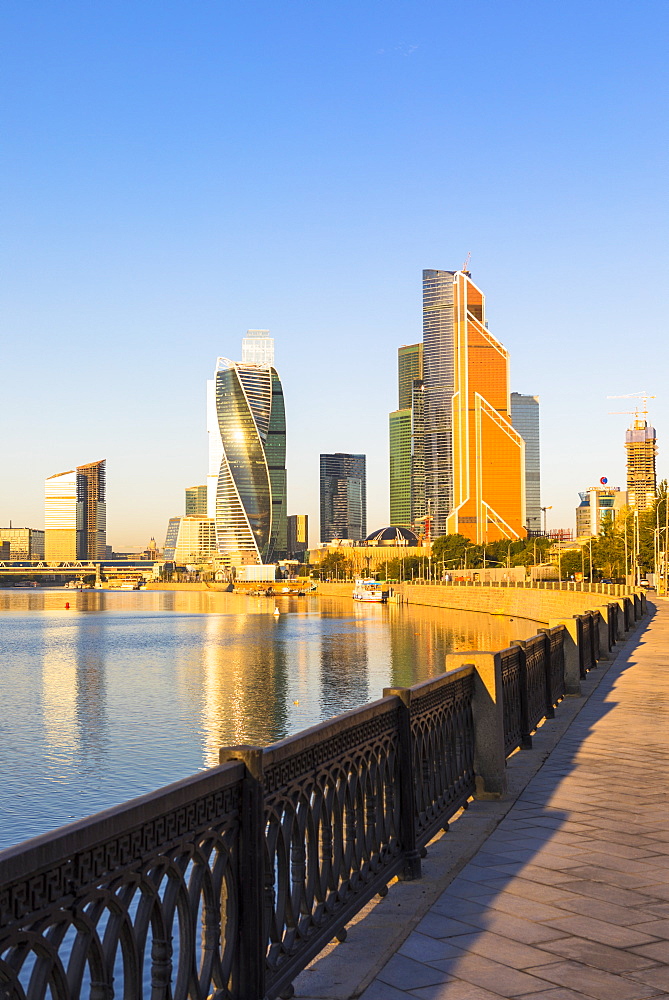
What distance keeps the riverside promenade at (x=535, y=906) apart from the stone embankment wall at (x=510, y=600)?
4849cm

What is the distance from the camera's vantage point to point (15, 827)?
63.0 feet

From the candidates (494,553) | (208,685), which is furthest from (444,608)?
(208,685)

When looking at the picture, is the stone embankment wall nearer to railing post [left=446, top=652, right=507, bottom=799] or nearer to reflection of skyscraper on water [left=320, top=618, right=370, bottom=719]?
reflection of skyscraper on water [left=320, top=618, right=370, bottom=719]

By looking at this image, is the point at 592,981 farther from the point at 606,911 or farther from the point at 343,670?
the point at 343,670

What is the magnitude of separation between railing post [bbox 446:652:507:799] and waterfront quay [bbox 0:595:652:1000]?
1 centimetres

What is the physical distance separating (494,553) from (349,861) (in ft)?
613

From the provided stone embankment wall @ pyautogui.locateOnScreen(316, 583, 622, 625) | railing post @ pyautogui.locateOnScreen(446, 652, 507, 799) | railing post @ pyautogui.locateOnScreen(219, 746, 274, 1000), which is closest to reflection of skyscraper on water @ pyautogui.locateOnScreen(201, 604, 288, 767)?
railing post @ pyautogui.locateOnScreen(446, 652, 507, 799)

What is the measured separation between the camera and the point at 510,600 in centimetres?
10788

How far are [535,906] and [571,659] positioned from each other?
11.6 m

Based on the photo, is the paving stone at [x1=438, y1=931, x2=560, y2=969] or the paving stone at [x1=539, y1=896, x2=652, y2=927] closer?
the paving stone at [x1=438, y1=931, x2=560, y2=969]

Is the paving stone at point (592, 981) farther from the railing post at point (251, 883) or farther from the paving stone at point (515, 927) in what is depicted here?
the railing post at point (251, 883)

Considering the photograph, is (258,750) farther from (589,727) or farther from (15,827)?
(15,827)

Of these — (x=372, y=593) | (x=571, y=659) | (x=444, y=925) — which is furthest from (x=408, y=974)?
(x=372, y=593)

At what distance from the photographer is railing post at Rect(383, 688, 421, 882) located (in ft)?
21.1
